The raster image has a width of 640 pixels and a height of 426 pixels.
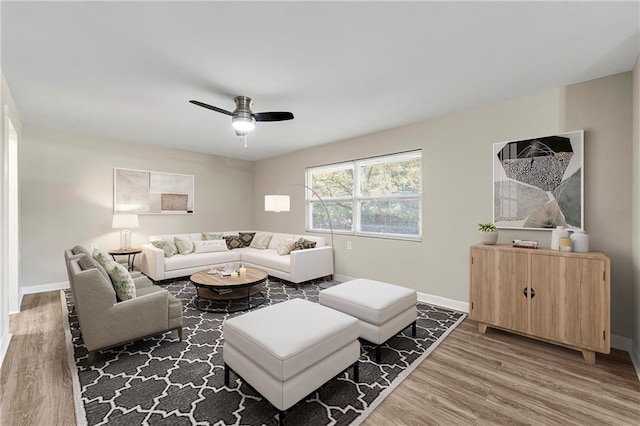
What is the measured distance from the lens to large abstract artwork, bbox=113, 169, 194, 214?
5.12 meters

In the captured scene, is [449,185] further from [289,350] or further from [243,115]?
[289,350]

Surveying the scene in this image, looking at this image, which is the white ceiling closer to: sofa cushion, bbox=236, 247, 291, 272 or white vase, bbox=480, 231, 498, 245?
white vase, bbox=480, 231, 498, 245

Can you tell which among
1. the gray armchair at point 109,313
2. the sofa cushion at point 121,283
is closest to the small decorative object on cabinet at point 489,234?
the gray armchair at point 109,313

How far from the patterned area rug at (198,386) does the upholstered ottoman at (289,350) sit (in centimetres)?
18

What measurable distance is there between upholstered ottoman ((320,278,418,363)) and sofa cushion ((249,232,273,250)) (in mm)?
3328

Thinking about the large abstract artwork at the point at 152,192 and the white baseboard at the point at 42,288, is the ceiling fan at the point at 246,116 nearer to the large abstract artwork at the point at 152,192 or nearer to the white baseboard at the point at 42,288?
the large abstract artwork at the point at 152,192

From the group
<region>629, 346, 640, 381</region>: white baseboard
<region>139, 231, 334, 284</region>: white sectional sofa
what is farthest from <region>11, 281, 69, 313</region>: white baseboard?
<region>629, 346, 640, 381</region>: white baseboard

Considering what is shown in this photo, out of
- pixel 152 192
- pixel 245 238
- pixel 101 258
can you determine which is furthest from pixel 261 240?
pixel 101 258

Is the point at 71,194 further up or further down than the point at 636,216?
further up

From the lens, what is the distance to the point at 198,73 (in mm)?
2592

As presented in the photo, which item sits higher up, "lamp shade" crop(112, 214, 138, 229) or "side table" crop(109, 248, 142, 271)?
"lamp shade" crop(112, 214, 138, 229)

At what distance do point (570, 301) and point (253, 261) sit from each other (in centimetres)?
458

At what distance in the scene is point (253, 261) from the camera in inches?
213

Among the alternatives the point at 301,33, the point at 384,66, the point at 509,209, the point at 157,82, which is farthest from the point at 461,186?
the point at 157,82
